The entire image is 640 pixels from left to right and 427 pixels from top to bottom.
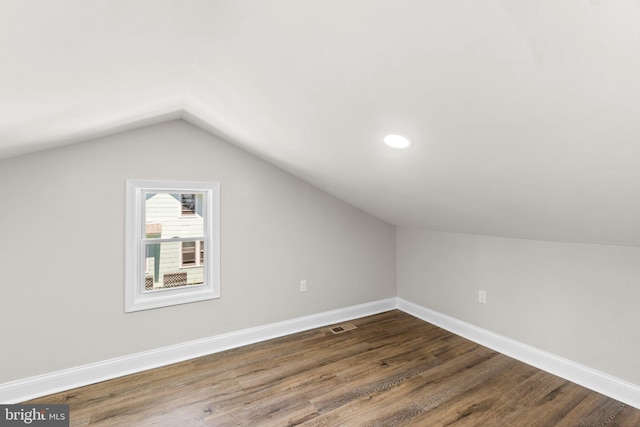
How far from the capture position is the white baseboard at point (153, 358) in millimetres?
2309

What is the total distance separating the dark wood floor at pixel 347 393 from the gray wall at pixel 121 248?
0.34m

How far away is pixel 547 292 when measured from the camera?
2695 mm

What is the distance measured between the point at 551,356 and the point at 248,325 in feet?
8.71

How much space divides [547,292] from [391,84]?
238 centimetres

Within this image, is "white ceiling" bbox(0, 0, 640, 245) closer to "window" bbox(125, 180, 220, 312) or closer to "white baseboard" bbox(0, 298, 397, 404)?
"window" bbox(125, 180, 220, 312)

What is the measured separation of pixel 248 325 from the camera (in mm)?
3197

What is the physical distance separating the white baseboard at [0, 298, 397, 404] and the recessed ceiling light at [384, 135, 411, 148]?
2.26m

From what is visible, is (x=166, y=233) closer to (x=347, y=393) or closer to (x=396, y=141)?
(x=347, y=393)

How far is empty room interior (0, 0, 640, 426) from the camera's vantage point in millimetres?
1118

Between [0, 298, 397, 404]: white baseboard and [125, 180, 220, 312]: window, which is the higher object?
[125, 180, 220, 312]: window

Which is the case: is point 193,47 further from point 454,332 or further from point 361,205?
point 454,332

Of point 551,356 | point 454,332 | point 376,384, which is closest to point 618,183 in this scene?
point 551,356

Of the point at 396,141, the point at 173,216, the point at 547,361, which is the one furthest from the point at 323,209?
Result: the point at 547,361

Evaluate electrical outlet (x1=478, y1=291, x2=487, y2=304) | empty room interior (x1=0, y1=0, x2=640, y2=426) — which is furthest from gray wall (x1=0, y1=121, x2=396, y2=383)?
electrical outlet (x1=478, y1=291, x2=487, y2=304)
